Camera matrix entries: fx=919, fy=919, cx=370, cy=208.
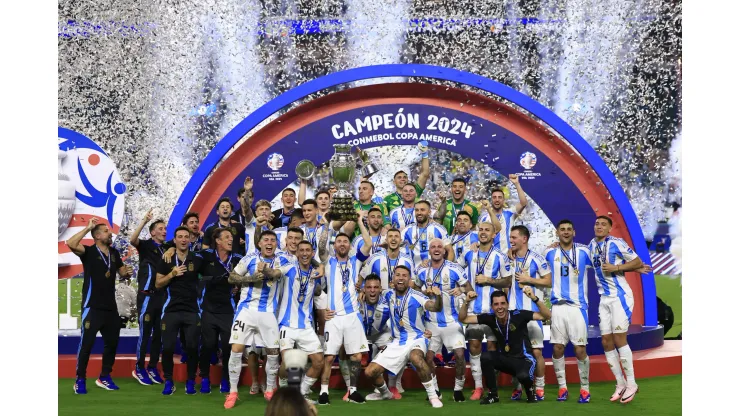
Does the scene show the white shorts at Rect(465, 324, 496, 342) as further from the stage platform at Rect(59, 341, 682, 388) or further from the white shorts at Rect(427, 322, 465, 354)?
the stage platform at Rect(59, 341, 682, 388)

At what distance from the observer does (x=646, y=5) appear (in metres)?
9.00

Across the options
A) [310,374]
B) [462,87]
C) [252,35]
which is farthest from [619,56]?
[310,374]

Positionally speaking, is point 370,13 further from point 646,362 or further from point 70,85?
point 646,362

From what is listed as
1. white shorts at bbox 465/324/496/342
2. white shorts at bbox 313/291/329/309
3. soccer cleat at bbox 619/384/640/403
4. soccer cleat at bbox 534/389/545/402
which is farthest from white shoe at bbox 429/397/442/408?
soccer cleat at bbox 619/384/640/403

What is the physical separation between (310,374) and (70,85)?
164 inches

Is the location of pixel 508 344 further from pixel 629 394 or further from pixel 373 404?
pixel 373 404

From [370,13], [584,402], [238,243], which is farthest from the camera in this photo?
[370,13]

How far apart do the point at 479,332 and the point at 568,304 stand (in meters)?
0.74

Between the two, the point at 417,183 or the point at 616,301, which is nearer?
the point at 616,301

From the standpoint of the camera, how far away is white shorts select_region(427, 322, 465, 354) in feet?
23.4

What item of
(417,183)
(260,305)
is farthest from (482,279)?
(260,305)

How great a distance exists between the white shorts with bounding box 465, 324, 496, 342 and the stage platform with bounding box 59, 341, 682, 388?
479 millimetres

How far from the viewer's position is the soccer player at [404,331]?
274 inches

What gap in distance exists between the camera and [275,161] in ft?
28.6
